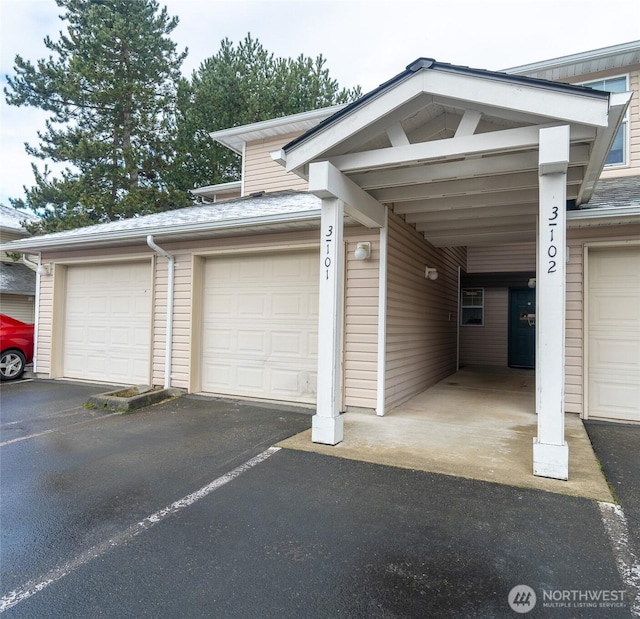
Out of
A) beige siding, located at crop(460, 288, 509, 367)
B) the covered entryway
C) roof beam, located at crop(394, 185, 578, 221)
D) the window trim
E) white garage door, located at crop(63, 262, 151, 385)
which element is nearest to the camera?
the covered entryway

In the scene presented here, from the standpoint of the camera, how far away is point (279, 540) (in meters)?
2.38

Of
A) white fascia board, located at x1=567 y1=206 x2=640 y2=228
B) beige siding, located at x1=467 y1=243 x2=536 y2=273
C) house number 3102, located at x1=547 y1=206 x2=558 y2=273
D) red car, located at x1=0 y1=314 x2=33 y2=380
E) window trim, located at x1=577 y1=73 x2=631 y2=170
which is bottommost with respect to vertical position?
red car, located at x1=0 y1=314 x2=33 y2=380

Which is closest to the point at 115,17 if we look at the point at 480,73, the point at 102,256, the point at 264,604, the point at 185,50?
the point at 185,50

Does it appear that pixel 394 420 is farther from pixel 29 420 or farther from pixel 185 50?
pixel 185 50

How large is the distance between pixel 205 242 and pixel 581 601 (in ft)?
19.6

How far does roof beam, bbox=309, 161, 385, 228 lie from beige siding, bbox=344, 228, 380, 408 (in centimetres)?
40

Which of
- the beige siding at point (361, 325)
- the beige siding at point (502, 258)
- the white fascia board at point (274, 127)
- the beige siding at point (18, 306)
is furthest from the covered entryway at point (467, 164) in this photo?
the beige siding at point (18, 306)

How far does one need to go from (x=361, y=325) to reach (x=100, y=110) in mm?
14816

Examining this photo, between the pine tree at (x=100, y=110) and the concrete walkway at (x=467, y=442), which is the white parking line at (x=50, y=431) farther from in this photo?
the pine tree at (x=100, y=110)

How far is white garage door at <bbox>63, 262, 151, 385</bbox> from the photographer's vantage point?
22.9 ft

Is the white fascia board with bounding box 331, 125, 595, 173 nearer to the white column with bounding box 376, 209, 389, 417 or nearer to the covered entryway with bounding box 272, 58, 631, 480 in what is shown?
the covered entryway with bounding box 272, 58, 631, 480

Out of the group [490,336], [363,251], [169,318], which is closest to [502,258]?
[490,336]

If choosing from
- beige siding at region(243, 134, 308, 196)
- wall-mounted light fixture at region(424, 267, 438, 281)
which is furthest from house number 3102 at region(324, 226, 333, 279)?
beige siding at region(243, 134, 308, 196)

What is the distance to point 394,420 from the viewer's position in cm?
493
